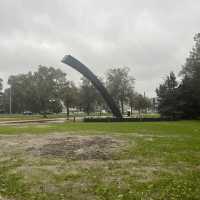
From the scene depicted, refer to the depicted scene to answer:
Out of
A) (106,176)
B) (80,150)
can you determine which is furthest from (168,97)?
(106,176)

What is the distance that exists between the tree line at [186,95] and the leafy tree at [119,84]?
41.6 feet

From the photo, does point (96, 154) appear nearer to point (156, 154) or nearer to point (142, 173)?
point (156, 154)

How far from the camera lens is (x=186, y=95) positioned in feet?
129

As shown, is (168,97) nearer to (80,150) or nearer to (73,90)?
(73,90)

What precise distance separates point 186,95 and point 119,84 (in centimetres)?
1619

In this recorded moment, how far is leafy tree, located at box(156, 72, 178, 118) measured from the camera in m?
39.5

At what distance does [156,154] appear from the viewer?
968 centimetres

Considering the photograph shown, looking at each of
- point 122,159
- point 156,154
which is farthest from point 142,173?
point 156,154

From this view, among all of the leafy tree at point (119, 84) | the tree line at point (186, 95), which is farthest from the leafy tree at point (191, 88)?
the leafy tree at point (119, 84)

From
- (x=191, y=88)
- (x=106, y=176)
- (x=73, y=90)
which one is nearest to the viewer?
(x=106, y=176)

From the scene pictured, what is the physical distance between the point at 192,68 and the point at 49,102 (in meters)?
32.6

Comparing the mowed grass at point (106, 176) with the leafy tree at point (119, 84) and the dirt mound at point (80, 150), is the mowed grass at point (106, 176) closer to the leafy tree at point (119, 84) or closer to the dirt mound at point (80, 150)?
the dirt mound at point (80, 150)

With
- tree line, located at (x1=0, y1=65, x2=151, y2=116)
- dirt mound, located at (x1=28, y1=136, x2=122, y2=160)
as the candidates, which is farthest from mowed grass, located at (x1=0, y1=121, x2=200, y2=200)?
tree line, located at (x1=0, y1=65, x2=151, y2=116)

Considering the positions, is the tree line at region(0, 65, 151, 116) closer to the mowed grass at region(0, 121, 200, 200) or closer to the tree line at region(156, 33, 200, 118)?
the tree line at region(156, 33, 200, 118)
